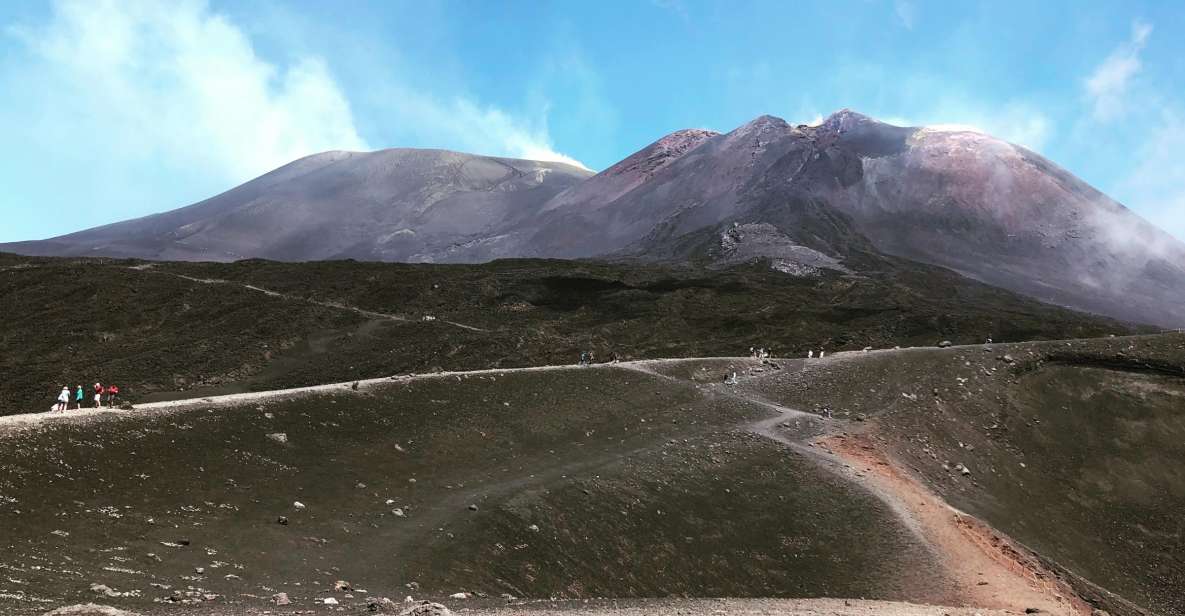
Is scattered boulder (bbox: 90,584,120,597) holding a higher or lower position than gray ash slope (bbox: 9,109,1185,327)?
lower

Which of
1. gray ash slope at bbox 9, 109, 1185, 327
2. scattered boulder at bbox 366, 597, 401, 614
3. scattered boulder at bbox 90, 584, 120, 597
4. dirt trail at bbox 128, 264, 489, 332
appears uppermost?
gray ash slope at bbox 9, 109, 1185, 327

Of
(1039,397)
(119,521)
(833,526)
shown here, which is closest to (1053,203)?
(1039,397)

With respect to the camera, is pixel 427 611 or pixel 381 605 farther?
pixel 381 605

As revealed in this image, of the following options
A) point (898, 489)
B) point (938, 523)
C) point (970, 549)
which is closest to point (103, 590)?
point (970, 549)

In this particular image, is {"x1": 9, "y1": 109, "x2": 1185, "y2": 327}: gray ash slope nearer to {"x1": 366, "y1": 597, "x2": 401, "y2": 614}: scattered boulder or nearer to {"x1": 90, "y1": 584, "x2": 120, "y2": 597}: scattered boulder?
{"x1": 366, "y1": 597, "x2": 401, "y2": 614}: scattered boulder

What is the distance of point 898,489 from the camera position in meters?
34.3

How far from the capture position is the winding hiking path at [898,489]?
85.8 ft

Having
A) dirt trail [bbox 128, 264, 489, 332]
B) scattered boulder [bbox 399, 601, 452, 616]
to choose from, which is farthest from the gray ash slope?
scattered boulder [bbox 399, 601, 452, 616]

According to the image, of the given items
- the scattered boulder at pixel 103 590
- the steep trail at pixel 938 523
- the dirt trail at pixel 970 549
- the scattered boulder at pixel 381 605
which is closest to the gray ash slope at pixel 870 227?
the steep trail at pixel 938 523

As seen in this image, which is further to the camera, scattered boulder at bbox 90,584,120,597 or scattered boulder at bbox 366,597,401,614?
scattered boulder at bbox 366,597,401,614

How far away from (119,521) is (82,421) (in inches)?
253

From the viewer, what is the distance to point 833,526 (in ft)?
97.1

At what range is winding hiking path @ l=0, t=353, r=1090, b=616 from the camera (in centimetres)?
2614

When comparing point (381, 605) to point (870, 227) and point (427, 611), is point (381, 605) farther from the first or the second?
point (870, 227)
